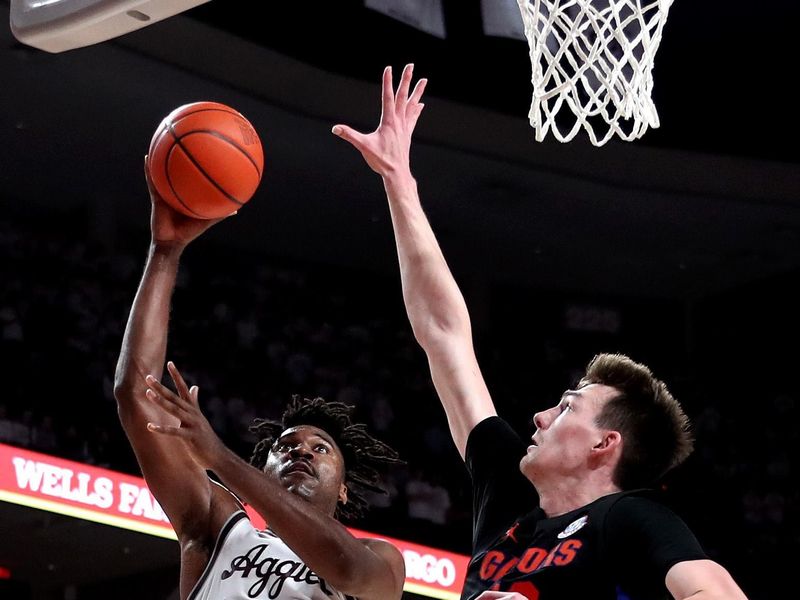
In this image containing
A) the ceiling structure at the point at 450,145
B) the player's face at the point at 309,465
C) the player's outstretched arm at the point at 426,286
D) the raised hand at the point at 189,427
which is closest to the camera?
the raised hand at the point at 189,427

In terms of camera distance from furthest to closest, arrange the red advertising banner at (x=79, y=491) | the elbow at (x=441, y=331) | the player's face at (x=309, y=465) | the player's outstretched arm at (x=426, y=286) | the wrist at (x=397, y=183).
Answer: the red advertising banner at (x=79, y=491), the player's face at (x=309, y=465), the wrist at (x=397, y=183), the elbow at (x=441, y=331), the player's outstretched arm at (x=426, y=286)

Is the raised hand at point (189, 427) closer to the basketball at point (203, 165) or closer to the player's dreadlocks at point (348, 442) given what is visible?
the basketball at point (203, 165)

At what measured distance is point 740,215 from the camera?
10.8 metres

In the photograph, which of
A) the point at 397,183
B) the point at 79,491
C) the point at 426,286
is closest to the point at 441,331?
the point at 426,286

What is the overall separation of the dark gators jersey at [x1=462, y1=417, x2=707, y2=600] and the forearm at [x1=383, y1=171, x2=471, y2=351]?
1.67ft

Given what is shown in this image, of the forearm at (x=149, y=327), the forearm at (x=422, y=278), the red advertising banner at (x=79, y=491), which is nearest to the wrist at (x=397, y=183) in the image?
the forearm at (x=422, y=278)

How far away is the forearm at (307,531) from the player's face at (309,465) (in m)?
0.34

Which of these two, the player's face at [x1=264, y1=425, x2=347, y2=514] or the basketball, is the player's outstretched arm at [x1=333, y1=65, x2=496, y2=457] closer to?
the basketball

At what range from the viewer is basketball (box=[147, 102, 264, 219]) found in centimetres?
289

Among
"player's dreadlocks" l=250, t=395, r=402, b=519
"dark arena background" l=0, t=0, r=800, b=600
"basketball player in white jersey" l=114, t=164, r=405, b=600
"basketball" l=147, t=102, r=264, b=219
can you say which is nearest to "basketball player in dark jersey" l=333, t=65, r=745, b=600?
"basketball" l=147, t=102, r=264, b=219

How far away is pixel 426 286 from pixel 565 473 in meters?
0.71

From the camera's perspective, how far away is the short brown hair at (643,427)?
2355 millimetres

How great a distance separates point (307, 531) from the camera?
2613 millimetres

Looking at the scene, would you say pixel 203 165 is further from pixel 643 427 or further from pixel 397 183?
pixel 643 427
